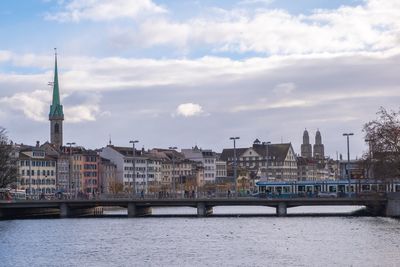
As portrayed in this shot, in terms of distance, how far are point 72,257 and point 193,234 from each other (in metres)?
22.3

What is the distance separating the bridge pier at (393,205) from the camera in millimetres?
110387

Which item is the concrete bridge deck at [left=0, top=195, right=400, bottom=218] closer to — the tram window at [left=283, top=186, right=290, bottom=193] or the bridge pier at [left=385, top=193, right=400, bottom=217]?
the bridge pier at [left=385, top=193, right=400, bottom=217]

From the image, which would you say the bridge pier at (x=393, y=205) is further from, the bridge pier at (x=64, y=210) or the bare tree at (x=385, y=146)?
the bridge pier at (x=64, y=210)

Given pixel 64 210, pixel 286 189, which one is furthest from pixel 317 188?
pixel 64 210

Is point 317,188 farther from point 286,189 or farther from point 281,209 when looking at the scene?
point 281,209

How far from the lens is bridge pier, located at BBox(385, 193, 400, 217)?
110m

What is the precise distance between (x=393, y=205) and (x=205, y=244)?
4755cm

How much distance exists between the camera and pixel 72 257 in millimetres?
61469

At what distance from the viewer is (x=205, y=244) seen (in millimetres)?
70250

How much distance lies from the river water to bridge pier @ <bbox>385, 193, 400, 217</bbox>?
38.6 ft

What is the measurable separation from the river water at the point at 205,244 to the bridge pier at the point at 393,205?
1175 cm

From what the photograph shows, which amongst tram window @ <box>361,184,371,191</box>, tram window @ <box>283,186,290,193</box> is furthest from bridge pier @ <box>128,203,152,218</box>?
tram window @ <box>361,184,371,191</box>

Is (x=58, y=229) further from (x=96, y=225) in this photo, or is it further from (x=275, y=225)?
(x=275, y=225)

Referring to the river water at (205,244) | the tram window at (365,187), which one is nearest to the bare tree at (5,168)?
the river water at (205,244)
